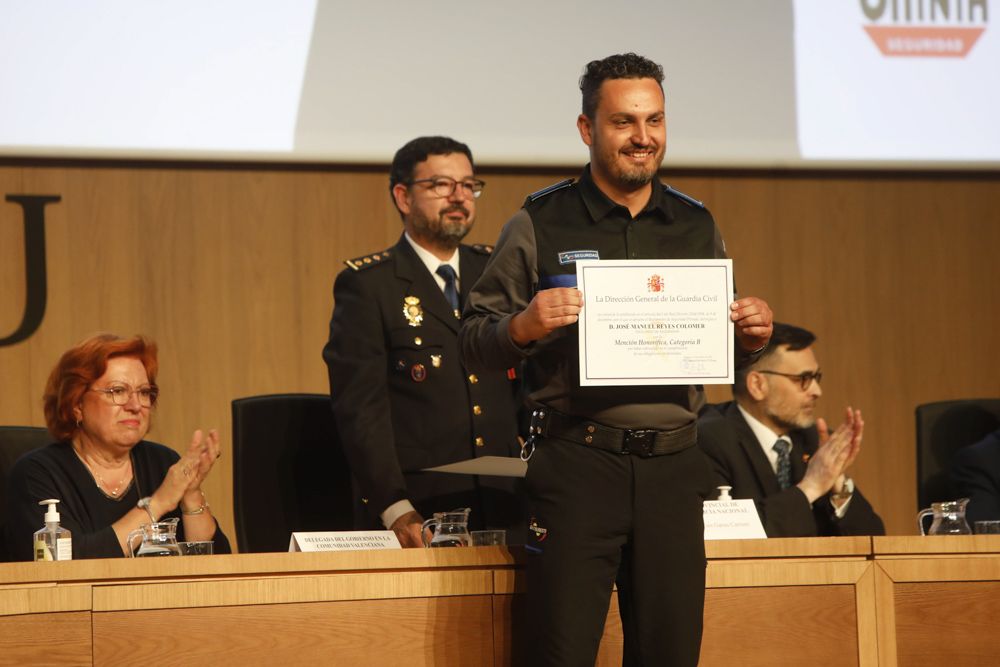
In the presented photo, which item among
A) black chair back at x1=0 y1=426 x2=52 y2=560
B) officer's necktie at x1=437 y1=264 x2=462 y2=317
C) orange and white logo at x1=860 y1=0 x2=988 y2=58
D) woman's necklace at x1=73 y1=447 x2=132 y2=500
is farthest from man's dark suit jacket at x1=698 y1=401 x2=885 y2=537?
orange and white logo at x1=860 y1=0 x2=988 y2=58

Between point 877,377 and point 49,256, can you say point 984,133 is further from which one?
point 49,256

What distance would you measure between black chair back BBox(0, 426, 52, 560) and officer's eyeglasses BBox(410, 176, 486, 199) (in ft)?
3.98

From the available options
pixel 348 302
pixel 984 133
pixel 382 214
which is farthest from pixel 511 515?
pixel 984 133

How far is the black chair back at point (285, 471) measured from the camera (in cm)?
341

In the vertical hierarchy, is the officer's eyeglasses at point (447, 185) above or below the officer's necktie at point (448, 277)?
above

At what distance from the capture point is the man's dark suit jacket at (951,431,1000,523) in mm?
3686

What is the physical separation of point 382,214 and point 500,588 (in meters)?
2.48

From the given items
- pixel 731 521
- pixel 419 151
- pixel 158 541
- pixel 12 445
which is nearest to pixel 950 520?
pixel 731 521

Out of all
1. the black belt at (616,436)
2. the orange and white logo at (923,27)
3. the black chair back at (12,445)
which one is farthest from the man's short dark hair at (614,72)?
the orange and white logo at (923,27)

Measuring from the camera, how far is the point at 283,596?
94.1 inches

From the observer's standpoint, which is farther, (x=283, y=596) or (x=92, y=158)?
(x=92, y=158)

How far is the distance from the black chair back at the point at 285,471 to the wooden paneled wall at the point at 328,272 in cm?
113

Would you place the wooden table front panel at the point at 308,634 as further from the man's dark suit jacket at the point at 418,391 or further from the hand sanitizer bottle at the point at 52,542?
the man's dark suit jacket at the point at 418,391

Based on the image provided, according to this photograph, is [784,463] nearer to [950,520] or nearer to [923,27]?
[950,520]
